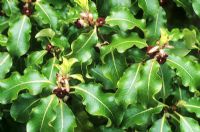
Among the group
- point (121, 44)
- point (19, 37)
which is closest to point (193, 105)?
point (121, 44)

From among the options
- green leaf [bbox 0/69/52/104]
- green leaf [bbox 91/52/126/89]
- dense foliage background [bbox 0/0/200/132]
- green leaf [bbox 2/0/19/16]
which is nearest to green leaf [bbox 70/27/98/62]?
dense foliage background [bbox 0/0/200/132]

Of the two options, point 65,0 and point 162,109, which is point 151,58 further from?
point 65,0

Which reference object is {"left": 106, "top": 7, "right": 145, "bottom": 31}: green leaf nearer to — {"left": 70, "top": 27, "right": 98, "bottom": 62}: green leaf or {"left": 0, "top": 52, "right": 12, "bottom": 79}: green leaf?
{"left": 70, "top": 27, "right": 98, "bottom": 62}: green leaf

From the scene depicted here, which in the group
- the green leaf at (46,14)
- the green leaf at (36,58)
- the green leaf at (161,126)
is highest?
the green leaf at (46,14)

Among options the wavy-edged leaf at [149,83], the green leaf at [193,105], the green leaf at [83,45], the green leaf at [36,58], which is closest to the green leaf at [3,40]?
the green leaf at [36,58]

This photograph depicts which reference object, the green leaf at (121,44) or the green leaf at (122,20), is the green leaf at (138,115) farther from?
the green leaf at (122,20)

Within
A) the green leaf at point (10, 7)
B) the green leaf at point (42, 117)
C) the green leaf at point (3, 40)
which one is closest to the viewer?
the green leaf at point (42, 117)

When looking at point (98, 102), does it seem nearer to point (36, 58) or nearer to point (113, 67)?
point (113, 67)
